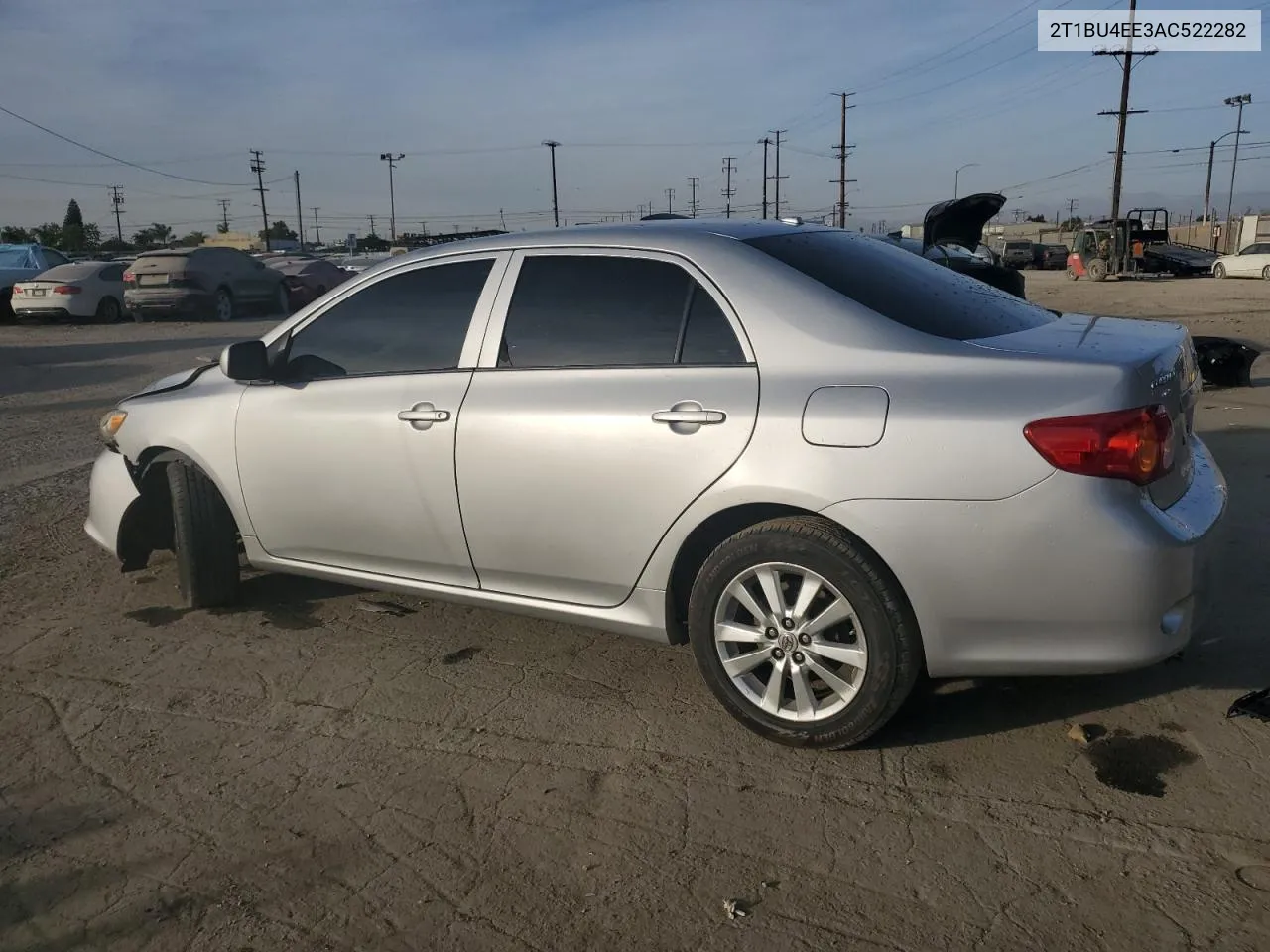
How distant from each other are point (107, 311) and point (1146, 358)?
24.8 metres

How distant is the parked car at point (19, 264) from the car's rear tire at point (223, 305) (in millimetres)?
4520

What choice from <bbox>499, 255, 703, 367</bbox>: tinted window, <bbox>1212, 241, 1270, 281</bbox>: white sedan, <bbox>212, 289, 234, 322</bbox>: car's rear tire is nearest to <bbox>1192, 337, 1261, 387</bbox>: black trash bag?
<bbox>499, 255, 703, 367</bbox>: tinted window

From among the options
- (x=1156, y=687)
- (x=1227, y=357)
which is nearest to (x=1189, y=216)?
(x=1227, y=357)

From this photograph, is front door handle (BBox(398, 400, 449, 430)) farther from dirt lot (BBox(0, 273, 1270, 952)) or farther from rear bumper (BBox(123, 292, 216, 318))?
rear bumper (BBox(123, 292, 216, 318))

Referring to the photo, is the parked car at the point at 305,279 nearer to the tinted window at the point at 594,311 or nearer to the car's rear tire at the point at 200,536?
the car's rear tire at the point at 200,536

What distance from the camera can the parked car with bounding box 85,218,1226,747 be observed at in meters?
2.96

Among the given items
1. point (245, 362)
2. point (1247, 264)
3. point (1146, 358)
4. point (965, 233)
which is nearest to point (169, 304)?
point (965, 233)

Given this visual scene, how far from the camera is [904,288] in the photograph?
3645mm

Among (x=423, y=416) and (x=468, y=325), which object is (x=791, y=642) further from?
(x=468, y=325)

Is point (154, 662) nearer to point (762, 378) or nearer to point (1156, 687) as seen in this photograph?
point (762, 378)

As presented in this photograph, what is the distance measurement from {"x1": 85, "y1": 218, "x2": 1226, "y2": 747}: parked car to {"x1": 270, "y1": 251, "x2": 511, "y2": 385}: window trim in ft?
0.03

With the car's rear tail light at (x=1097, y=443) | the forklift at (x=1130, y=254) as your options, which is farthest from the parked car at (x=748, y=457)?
the forklift at (x=1130, y=254)

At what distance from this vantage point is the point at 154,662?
4305 mm

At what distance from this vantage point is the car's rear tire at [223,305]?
23048mm
